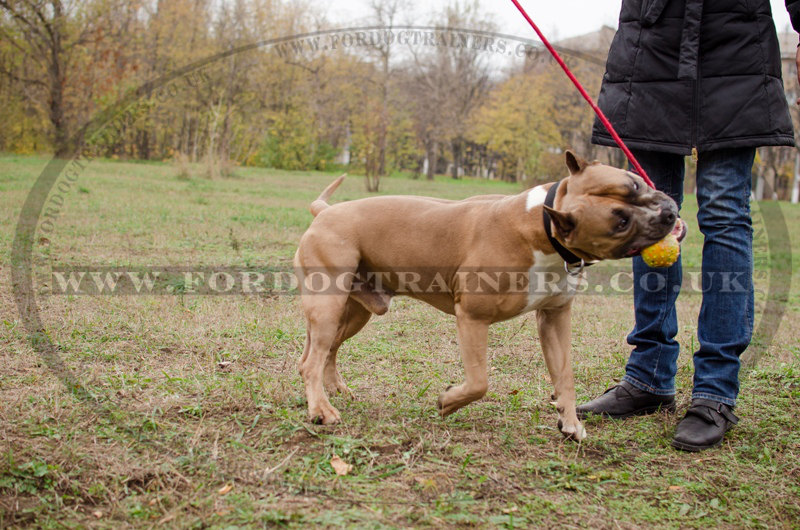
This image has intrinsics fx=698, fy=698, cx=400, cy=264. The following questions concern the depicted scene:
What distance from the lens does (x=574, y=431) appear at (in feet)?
10.5

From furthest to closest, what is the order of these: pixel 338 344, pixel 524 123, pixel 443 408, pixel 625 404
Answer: pixel 524 123
pixel 338 344
pixel 625 404
pixel 443 408

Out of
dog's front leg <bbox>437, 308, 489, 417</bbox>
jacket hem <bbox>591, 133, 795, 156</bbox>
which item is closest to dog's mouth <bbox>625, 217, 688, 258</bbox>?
jacket hem <bbox>591, 133, 795, 156</bbox>

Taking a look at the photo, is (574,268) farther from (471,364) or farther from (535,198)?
(471,364)

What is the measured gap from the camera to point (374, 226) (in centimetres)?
344

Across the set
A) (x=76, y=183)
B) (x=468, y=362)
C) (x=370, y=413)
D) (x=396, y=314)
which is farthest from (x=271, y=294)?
(x=76, y=183)

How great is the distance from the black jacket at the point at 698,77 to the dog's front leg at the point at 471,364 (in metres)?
1.27

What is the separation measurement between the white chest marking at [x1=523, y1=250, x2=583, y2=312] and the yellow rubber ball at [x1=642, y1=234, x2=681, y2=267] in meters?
0.33

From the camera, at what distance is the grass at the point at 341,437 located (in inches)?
97.6

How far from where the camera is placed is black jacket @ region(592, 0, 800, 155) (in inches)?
129

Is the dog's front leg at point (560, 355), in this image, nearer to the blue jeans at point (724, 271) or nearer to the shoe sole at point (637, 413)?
the shoe sole at point (637, 413)

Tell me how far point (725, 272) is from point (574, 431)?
1.07 meters

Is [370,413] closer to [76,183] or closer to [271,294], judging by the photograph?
[271,294]

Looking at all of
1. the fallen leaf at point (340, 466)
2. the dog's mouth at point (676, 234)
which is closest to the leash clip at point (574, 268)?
the dog's mouth at point (676, 234)

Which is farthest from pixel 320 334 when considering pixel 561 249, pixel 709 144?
pixel 709 144
